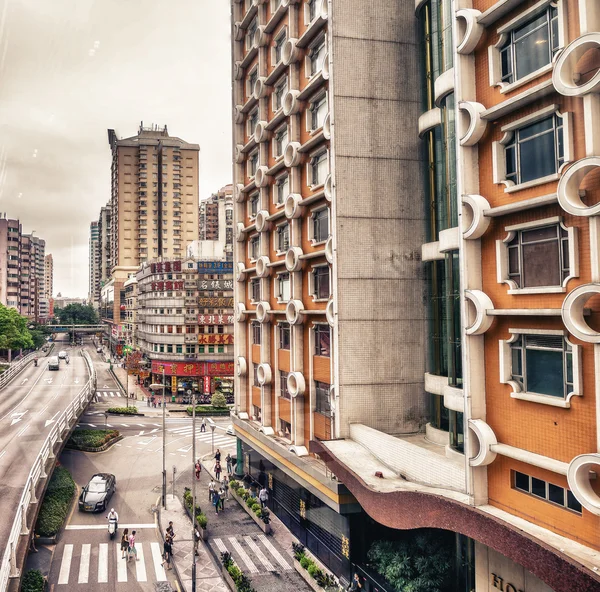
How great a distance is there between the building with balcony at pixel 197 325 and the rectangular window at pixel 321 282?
47.1m

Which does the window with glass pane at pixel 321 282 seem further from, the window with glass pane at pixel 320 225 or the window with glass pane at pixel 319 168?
the window with glass pane at pixel 319 168

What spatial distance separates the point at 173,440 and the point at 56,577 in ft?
89.5

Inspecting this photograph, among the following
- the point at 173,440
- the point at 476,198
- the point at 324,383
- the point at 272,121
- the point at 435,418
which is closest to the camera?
the point at 476,198

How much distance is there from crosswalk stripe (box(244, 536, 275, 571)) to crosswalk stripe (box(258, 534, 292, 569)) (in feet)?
1.46

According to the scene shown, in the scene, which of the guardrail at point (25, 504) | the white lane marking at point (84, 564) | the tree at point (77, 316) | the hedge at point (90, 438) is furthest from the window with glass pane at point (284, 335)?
the tree at point (77, 316)

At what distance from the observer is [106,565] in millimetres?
25219

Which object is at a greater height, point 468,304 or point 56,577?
point 468,304

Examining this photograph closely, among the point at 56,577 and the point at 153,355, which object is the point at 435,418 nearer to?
the point at 56,577

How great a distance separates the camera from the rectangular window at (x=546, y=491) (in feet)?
42.2

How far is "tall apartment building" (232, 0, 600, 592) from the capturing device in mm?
12766

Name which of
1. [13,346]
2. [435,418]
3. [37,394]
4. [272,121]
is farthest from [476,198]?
[13,346]

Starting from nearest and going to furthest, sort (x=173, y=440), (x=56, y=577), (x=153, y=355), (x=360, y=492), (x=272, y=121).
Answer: (x=360, y=492) < (x=56, y=577) < (x=272, y=121) < (x=173, y=440) < (x=153, y=355)

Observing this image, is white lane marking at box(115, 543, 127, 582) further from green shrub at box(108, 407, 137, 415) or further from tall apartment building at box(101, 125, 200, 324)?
tall apartment building at box(101, 125, 200, 324)

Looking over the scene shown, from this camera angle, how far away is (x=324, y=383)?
83.7ft
